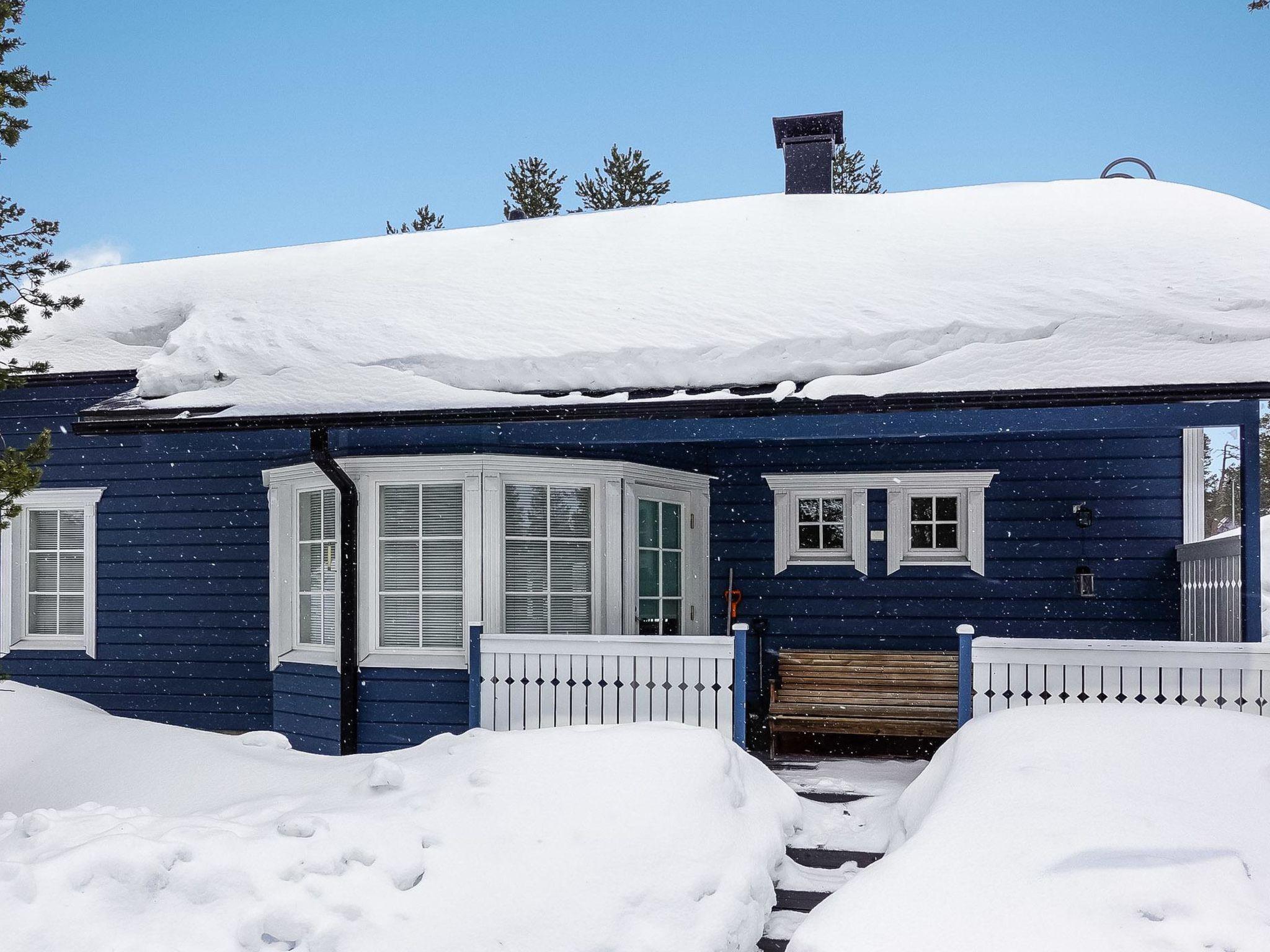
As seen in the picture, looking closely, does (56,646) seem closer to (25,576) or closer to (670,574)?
(25,576)

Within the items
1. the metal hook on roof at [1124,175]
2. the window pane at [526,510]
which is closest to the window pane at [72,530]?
the window pane at [526,510]

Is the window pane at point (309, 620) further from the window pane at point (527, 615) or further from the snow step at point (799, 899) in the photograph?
the snow step at point (799, 899)

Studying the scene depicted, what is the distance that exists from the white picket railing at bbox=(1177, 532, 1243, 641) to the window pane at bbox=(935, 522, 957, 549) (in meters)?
1.62

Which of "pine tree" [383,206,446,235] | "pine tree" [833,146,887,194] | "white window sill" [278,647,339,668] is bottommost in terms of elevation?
"white window sill" [278,647,339,668]

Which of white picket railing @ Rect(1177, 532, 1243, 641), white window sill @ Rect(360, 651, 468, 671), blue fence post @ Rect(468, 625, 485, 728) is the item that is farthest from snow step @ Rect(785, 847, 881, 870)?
white picket railing @ Rect(1177, 532, 1243, 641)

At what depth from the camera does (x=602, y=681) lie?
6.24 m

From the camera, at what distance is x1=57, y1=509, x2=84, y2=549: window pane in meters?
8.51

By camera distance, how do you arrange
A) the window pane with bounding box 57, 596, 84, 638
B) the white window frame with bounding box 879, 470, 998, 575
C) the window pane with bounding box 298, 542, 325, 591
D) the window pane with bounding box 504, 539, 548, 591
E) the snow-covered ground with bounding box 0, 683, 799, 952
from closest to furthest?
the snow-covered ground with bounding box 0, 683, 799, 952, the window pane with bounding box 504, 539, 548, 591, the window pane with bounding box 298, 542, 325, 591, the white window frame with bounding box 879, 470, 998, 575, the window pane with bounding box 57, 596, 84, 638

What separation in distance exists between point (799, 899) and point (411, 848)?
5.52 ft

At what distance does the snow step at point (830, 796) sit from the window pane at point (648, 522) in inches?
90.6

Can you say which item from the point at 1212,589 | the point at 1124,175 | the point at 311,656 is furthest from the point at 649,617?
the point at 1124,175

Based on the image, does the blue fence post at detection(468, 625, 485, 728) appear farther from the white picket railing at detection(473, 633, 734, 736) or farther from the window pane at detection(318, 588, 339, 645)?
the window pane at detection(318, 588, 339, 645)

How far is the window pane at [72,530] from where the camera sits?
8508 millimetres

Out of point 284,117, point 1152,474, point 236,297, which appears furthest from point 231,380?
point 284,117
